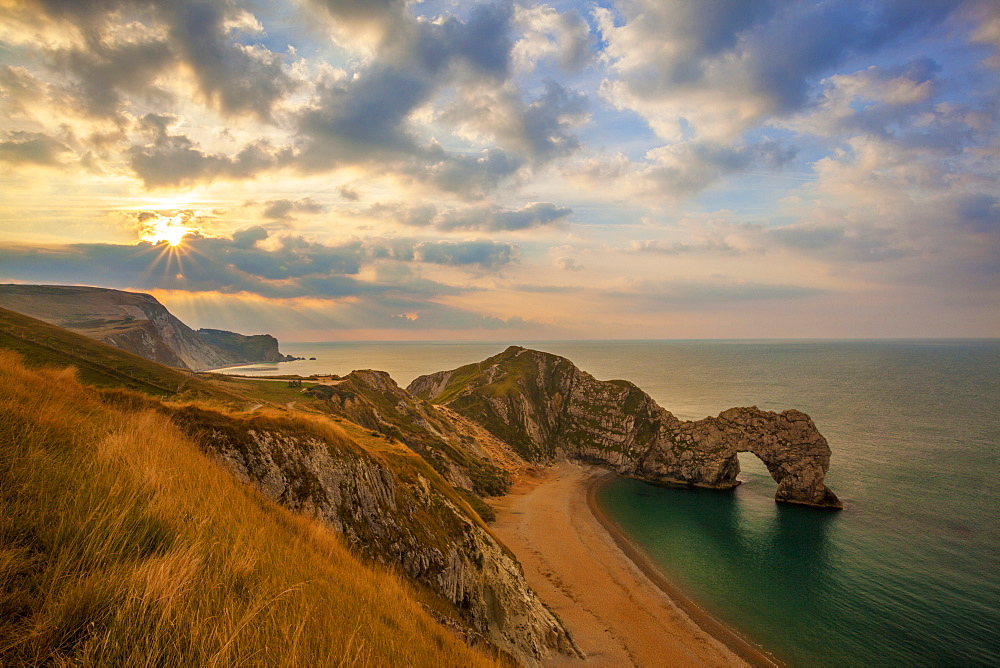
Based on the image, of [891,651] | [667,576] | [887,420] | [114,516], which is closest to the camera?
[114,516]

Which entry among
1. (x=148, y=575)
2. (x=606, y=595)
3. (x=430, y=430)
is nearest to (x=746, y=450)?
(x=606, y=595)

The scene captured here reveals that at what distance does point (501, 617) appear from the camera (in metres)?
23.1

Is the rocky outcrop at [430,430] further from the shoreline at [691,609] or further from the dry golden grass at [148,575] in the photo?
the dry golden grass at [148,575]

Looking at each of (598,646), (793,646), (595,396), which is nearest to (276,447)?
(598,646)

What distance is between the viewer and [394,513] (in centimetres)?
2172

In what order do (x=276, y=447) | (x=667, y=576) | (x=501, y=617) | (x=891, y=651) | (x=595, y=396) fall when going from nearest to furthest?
1. (x=276, y=447)
2. (x=501, y=617)
3. (x=891, y=651)
4. (x=667, y=576)
5. (x=595, y=396)

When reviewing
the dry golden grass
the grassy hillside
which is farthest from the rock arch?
the dry golden grass

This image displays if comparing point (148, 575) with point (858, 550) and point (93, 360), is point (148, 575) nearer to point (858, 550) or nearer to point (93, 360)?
point (93, 360)

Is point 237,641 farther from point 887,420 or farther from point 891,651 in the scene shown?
point 887,420

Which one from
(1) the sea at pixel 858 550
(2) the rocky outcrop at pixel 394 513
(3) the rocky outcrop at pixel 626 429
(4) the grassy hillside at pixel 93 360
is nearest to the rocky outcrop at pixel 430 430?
(3) the rocky outcrop at pixel 626 429

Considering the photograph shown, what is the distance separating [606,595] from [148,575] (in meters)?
48.3

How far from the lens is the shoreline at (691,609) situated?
3431cm

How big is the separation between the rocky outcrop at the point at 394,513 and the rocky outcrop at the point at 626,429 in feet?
208

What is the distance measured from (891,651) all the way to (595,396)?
75.0 metres
